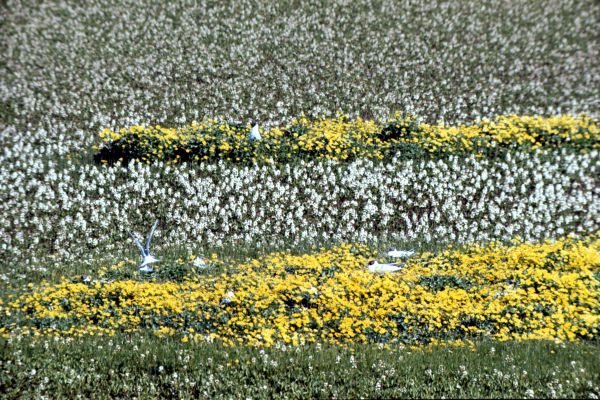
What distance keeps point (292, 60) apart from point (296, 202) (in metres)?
11.6

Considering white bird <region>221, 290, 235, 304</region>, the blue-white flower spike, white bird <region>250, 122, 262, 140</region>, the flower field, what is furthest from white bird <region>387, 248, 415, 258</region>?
white bird <region>250, 122, 262, 140</region>

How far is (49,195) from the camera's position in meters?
14.1

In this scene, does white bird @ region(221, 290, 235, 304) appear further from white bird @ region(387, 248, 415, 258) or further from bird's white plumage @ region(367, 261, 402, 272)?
white bird @ region(387, 248, 415, 258)

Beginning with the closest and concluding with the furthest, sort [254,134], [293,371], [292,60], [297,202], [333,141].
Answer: [293,371], [297,202], [254,134], [333,141], [292,60]

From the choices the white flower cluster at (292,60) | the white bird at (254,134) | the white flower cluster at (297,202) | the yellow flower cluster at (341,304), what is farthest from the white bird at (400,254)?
the white flower cluster at (292,60)

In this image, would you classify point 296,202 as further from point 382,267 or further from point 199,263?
point 382,267

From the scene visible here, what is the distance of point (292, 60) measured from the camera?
2381 centimetres

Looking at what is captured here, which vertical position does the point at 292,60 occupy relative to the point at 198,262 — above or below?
above

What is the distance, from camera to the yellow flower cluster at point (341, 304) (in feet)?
28.7

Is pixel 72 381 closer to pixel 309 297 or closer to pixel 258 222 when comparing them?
pixel 309 297

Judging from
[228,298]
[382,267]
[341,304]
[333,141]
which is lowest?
[341,304]

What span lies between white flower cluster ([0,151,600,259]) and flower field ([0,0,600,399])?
0.24 feet

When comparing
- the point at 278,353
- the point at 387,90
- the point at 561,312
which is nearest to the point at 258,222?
the point at 278,353

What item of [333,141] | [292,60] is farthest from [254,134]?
[292,60]
